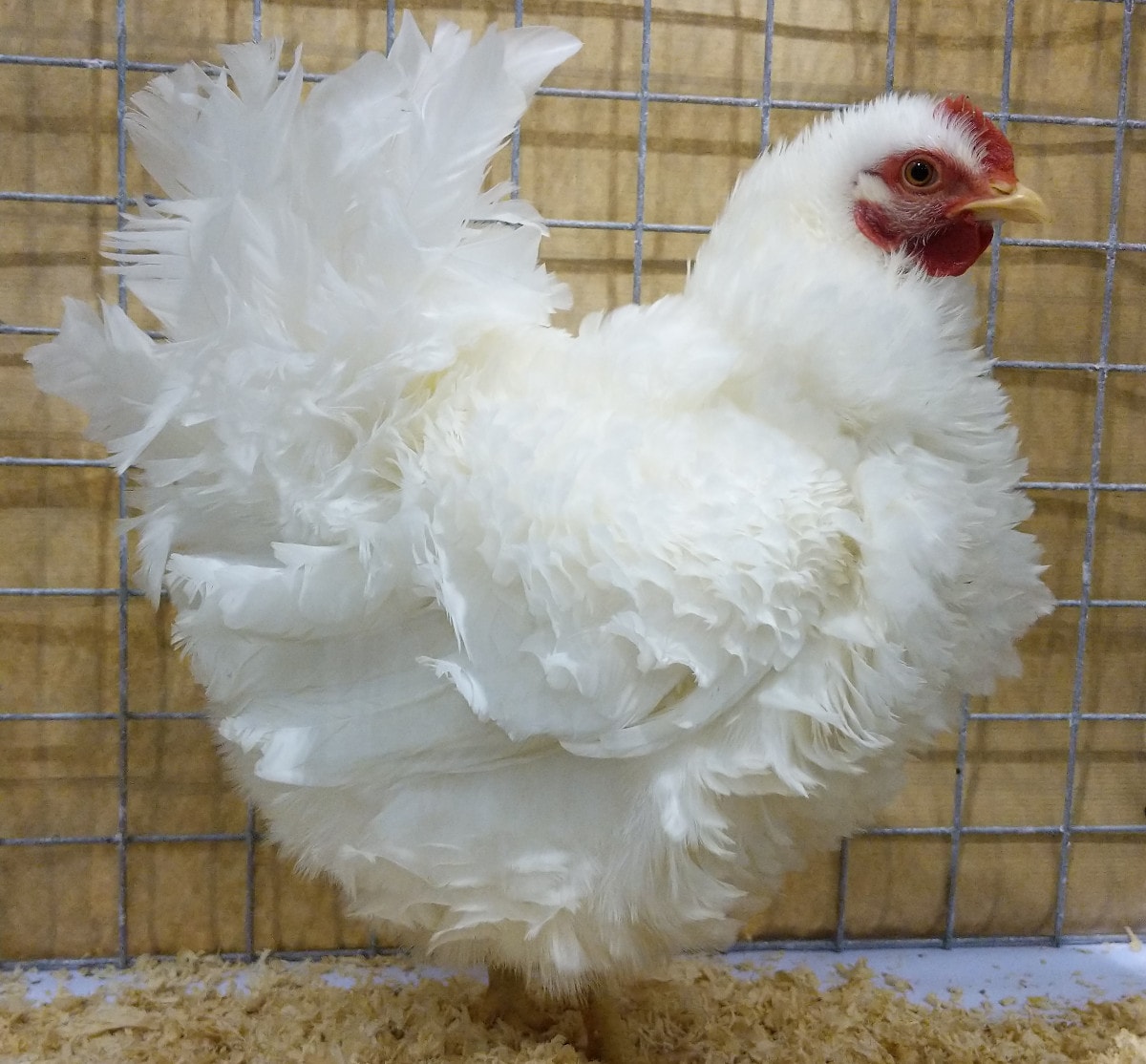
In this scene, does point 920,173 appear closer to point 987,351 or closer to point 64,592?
point 987,351

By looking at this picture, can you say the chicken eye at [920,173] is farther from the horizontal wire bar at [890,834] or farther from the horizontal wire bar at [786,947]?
the horizontal wire bar at [786,947]

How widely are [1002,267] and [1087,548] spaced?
547 millimetres

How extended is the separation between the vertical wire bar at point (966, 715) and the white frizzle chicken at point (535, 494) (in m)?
0.54

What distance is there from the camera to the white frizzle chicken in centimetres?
104

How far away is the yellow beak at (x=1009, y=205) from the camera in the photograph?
121cm

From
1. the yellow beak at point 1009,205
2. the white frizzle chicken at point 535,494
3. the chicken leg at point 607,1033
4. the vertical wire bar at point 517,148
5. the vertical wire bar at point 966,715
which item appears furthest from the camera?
the vertical wire bar at point 966,715

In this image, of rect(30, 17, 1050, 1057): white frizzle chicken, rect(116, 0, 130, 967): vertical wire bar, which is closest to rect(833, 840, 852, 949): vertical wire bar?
rect(30, 17, 1050, 1057): white frizzle chicken

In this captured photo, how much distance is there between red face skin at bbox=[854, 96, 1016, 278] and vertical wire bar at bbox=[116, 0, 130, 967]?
3.72 ft

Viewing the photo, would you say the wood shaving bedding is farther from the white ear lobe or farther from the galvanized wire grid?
the white ear lobe

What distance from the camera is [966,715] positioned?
1807mm

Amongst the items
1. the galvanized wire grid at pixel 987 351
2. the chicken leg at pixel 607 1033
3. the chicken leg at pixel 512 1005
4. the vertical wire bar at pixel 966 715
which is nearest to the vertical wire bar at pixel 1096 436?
the galvanized wire grid at pixel 987 351

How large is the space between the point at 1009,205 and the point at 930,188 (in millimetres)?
100

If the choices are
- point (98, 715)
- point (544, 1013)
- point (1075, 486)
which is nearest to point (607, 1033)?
point (544, 1013)

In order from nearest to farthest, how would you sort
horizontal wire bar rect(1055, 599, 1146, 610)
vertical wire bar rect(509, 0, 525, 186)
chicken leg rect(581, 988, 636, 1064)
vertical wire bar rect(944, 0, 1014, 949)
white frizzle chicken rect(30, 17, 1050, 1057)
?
1. white frizzle chicken rect(30, 17, 1050, 1057)
2. chicken leg rect(581, 988, 636, 1064)
3. vertical wire bar rect(509, 0, 525, 186)
4. vertical wire bar rect(944, 0, 1014, 949)
5. horizontal wire bar rect(1055, 599, 1146, 610)
